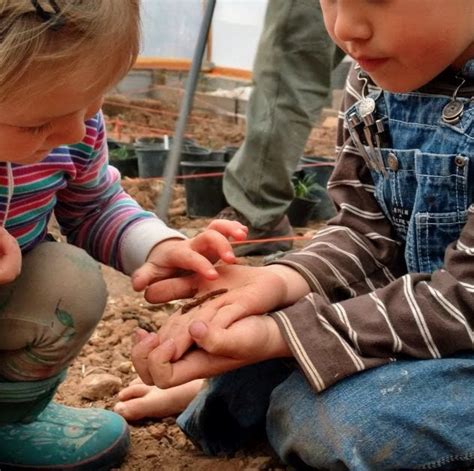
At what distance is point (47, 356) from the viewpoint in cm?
133

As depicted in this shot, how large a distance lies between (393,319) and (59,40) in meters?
0.63

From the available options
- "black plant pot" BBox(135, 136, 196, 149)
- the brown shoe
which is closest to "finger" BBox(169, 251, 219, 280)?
the brown shoe

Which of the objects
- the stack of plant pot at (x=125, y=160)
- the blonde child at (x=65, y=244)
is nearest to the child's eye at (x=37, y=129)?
the blonde child at (x=65, y=244)

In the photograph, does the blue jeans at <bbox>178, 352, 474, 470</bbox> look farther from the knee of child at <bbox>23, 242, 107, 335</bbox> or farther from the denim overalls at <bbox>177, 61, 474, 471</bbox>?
the knee of child at <bbox>23, 242, 107, 335</bbox>

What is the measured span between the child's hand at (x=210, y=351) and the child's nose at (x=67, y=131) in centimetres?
33

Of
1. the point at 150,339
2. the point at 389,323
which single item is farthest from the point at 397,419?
the point at 150,339

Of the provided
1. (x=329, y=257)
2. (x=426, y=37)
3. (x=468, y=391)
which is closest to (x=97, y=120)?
(x=329, y=257)

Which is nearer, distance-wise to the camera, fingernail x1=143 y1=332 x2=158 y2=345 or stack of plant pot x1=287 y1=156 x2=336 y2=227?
fingernail x1=143 y1=332 x2=158 y2=345

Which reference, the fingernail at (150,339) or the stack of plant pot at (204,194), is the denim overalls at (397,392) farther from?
the stack of plant pot at (204,194)

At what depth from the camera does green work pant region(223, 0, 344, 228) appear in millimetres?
2680

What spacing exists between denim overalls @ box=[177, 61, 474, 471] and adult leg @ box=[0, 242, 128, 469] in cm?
18

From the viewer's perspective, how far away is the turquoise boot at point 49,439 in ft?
4.55

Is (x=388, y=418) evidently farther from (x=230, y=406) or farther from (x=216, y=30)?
(x=216, y=30)

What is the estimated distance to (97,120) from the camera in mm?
1439
